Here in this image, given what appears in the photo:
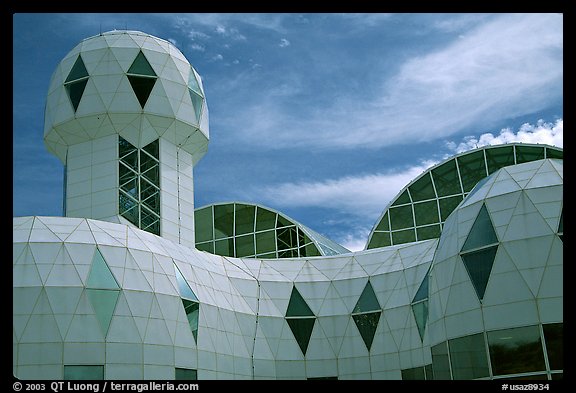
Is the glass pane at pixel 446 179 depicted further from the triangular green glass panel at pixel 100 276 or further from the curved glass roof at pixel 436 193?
the triangular green glass panel at pixel 100 276

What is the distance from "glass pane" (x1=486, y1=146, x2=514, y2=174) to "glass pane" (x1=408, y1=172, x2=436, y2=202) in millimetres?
3905

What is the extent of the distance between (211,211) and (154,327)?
77.9 feet

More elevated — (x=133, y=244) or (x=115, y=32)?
(x=115, y=32)

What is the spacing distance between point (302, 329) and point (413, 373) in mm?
5386

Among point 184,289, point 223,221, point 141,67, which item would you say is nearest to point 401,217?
point 223,221

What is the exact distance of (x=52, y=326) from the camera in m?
25.4

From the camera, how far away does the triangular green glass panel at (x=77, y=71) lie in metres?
36.7

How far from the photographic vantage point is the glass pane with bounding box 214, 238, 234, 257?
50.3 meters

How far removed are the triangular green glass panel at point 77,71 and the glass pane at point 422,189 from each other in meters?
22.0

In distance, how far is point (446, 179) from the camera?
156 feet
